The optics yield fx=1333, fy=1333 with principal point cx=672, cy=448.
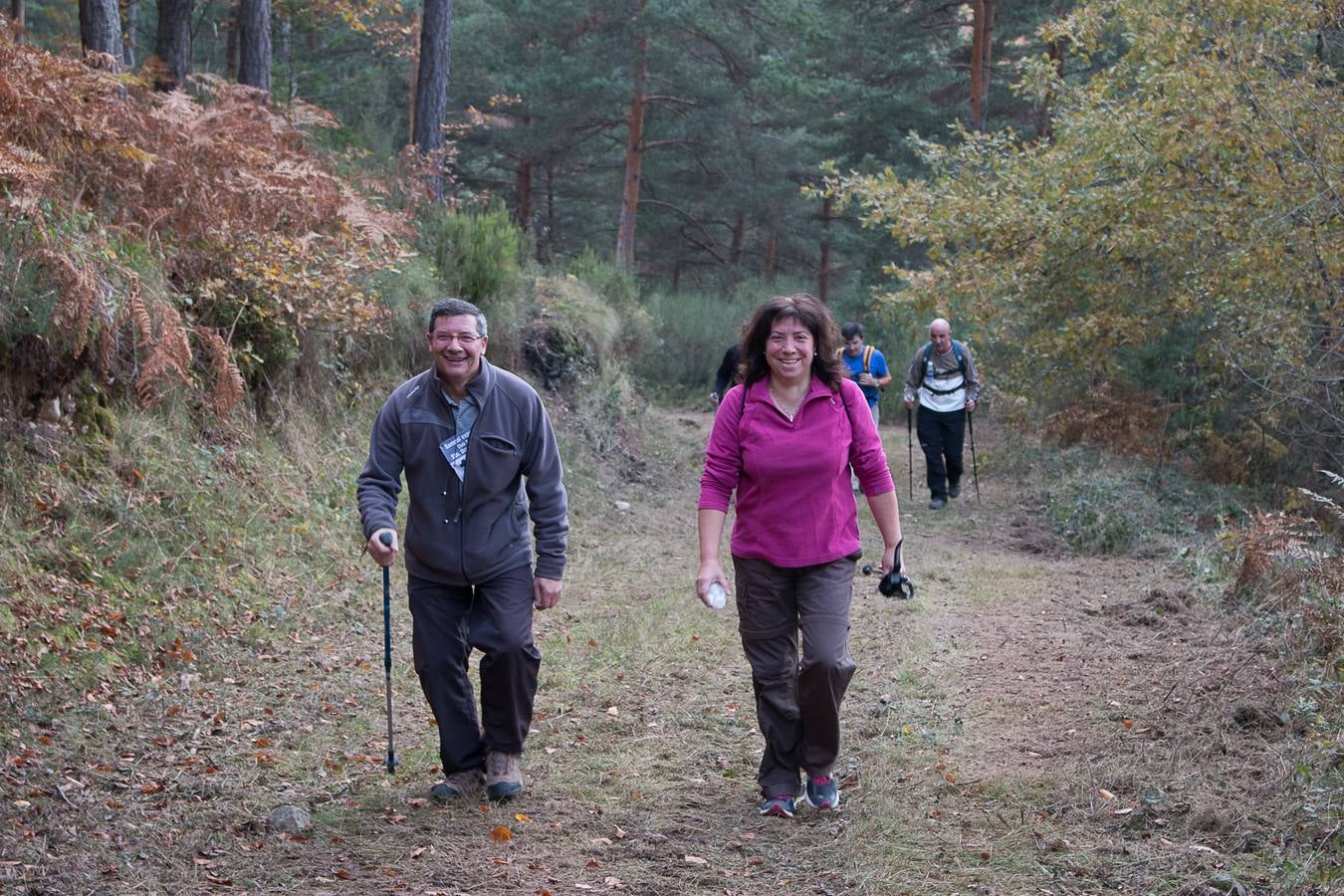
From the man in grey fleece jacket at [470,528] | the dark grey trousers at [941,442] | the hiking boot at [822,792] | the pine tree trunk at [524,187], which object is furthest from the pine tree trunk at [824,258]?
the hiking boot at [822,792]

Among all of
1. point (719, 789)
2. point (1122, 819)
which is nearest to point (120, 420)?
point (719, 789)

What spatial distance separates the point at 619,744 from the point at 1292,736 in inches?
121

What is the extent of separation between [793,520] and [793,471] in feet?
0.66

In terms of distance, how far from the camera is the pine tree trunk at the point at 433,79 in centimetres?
1841

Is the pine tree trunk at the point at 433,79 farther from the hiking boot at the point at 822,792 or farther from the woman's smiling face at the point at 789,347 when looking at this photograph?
the hiking boot at the point at 822,792

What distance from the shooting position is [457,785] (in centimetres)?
569

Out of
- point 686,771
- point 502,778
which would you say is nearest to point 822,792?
point 686,771

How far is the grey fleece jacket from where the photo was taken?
5.51 m

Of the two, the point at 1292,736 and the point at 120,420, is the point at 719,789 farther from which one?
the point at 120,420

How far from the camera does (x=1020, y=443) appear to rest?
17828 mm

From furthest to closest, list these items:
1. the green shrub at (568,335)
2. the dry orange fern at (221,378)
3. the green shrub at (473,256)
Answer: the green shrub at (568,335) < the green shrub at (473,256) < the dry orange fern at (221,378)

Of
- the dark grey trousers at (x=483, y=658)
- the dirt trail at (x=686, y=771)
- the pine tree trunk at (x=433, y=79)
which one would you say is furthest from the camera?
the pine tree trunk at (x=433, y=79)

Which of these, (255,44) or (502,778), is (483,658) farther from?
(255,44)

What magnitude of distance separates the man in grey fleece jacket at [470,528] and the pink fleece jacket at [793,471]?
0.78 metres
